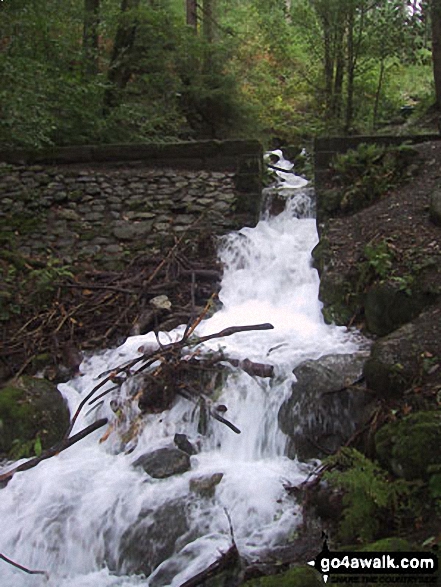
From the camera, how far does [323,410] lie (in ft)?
16.6

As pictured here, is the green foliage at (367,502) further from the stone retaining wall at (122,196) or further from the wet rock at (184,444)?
the stone retaining wall at (122,196)

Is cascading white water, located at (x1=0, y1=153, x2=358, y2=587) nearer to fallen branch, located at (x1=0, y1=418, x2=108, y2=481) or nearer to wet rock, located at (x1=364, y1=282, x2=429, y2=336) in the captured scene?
fallen branch, located at (x1=0, y1=418, x2=108, y2=481)

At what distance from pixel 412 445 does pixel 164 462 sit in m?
2.23

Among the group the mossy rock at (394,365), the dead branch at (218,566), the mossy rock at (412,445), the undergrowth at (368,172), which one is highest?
the undergrowth at (368,172)

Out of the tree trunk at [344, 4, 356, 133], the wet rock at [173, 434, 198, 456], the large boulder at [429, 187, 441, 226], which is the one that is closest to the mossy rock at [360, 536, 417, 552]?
the wet rock at [173, 434, 198, 456]

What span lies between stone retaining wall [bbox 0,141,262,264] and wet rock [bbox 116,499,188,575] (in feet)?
15.6

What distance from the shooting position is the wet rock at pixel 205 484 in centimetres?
456

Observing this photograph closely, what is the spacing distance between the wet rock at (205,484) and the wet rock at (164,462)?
202 millimetres

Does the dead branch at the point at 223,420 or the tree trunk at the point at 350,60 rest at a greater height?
the tree trunk at the point at 350,60

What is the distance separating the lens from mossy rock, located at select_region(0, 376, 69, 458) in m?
5.52

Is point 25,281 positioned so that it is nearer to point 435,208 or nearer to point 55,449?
point 55,449

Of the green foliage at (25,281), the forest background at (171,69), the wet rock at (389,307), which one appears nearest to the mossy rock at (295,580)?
the wet rock at (389,307)

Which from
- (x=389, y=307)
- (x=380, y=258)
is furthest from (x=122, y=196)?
(x=389, y=307)

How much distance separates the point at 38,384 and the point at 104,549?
94.2 inches
